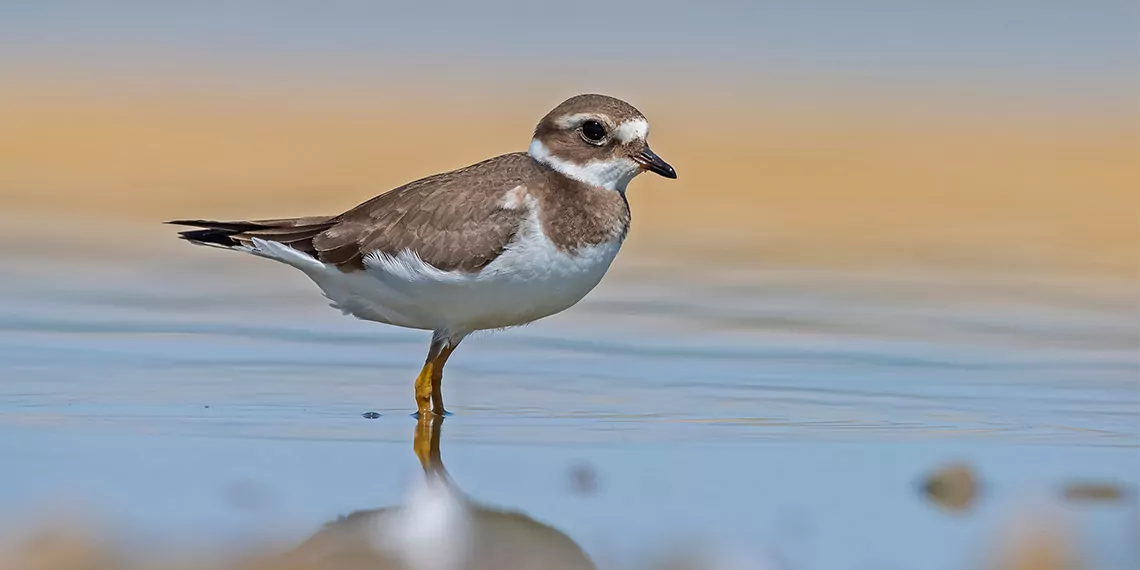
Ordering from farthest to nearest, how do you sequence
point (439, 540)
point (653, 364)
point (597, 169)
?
1. point (653, 364)
2. point (597, 169)
3. point (439, 540)

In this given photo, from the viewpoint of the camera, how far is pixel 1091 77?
20172 millimetres

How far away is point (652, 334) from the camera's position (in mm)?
9219

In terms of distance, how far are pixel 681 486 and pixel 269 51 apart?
1714 cm

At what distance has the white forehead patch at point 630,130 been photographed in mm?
7590

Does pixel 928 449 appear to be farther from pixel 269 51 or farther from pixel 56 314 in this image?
pixel 269 51

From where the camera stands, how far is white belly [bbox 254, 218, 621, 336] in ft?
23.4

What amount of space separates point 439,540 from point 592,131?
279cm

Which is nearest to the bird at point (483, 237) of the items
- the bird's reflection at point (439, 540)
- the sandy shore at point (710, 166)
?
the bird's reflection at point (439, 540)

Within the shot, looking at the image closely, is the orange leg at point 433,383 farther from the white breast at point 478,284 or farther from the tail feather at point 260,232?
the tail feather at point 260,232

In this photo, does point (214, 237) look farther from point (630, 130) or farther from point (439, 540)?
point (439, 540)

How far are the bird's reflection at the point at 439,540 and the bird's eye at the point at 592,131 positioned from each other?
222 cm

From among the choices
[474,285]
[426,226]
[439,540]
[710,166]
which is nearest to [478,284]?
[474,285]

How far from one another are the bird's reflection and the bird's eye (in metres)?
2.22

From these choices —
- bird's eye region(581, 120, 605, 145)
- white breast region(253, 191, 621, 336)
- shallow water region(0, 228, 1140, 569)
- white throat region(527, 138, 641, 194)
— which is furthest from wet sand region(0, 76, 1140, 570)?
bird's eye region(581, 120, 605, 145)
